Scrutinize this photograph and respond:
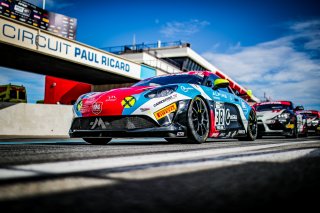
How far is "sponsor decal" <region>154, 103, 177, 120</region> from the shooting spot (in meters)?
4.28

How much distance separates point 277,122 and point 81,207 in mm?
9908

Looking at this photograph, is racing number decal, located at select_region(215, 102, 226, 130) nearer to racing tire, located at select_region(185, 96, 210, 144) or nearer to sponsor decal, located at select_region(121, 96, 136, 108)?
racing tire, located at select_region(185, 96, 210, 144)

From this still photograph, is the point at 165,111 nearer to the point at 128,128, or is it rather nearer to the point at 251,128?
the point at 128,128

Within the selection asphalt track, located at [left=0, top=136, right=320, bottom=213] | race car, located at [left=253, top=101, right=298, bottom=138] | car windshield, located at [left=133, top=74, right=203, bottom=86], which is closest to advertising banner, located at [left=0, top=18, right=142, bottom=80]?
car windshield, located at [left=133, top=74, right=203, bottom=86]

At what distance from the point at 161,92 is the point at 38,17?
27.0 metres

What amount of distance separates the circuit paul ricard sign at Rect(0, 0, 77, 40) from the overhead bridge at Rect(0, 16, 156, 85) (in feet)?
24.2

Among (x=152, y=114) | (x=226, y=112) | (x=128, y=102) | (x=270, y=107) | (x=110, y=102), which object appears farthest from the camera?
(x=270, y=107)

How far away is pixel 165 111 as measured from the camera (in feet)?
14.3

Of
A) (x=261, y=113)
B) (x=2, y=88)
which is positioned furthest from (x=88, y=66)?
(x=261, y=113)

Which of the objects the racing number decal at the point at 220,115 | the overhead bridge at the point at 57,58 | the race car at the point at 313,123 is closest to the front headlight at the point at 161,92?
the racing number decal at the point at 220,115

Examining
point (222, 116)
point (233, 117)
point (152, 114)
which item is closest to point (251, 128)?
point (233, 117)

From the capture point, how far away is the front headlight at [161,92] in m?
4.48

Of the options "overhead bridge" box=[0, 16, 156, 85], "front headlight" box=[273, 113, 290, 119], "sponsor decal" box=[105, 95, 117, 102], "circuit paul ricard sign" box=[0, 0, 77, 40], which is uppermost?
"circuit paul ricard sign" box=[0, 0, 77, 40]

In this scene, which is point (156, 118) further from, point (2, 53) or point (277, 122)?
point (2, 53)
